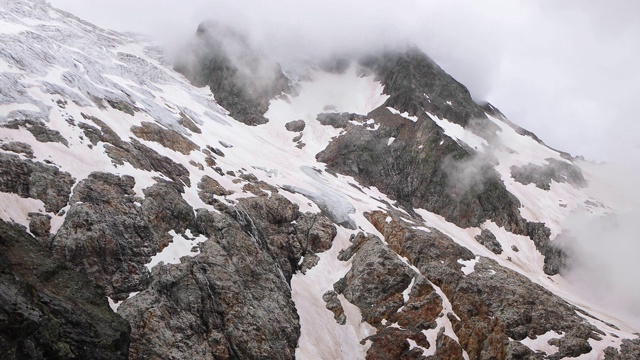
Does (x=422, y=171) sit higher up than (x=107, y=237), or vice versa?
(x=422, y=171)

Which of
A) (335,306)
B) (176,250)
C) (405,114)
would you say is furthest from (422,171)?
(176,250)

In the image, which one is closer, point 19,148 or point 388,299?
point 19,148

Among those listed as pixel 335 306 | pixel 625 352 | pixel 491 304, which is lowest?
pixel 335 306

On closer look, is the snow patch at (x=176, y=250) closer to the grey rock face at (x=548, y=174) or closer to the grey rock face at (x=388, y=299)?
the grey rock face at (x=388, y=299)

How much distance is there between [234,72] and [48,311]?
113096 millimetres

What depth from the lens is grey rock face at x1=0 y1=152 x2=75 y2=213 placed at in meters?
33.4

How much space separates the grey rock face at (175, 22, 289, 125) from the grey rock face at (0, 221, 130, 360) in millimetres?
90293

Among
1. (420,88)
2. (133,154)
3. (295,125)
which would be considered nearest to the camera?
(133,154)

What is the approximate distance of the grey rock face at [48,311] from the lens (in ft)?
50.6

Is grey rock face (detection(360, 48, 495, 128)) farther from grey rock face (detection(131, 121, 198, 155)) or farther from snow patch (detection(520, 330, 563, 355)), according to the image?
snow patch (detection(520, 330, 563, 355))

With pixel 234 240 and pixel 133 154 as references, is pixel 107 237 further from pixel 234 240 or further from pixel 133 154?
pixel 133 154

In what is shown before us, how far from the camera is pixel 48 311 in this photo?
18.3 metres

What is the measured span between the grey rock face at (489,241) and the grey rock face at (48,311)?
7230 centimetres

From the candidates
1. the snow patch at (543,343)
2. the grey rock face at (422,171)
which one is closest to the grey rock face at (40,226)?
the snow patch at (543,343)
